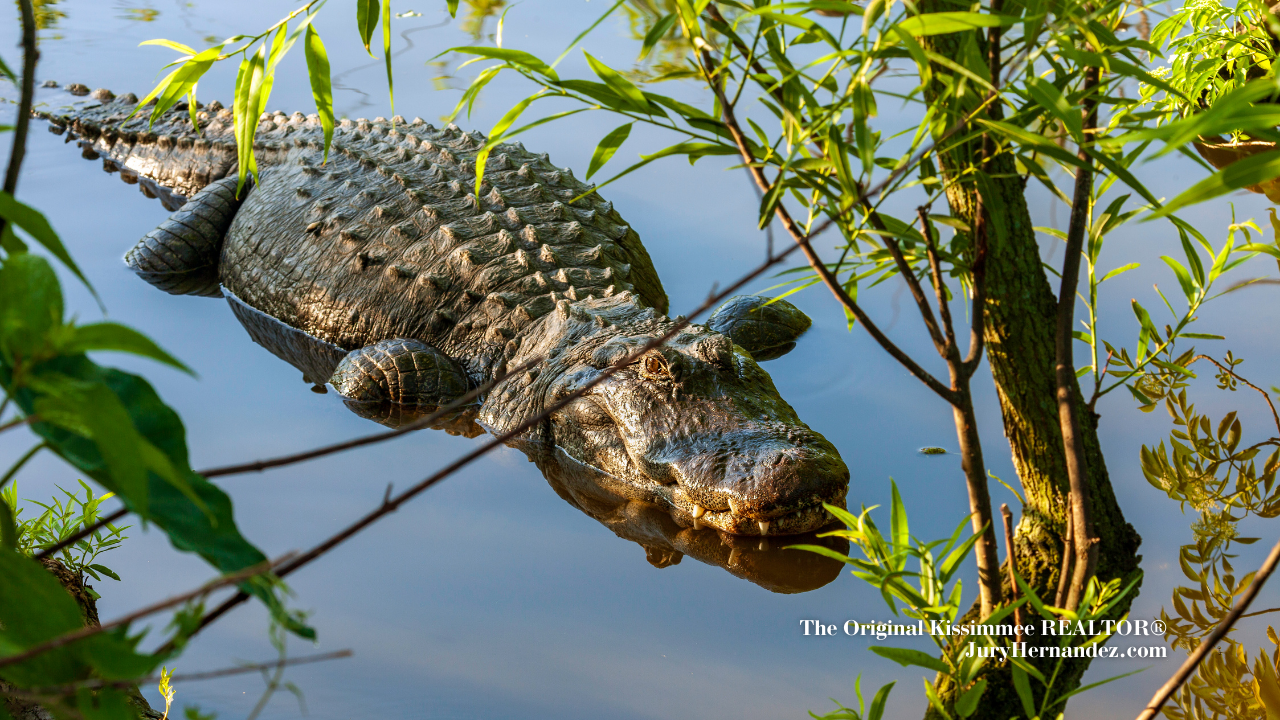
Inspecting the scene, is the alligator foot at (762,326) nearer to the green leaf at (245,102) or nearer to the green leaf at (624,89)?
the green leaf at (245,102)

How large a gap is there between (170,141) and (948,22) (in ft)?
22.7

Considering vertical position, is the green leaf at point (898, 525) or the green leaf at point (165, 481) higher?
the green leaf at point (898, 525)

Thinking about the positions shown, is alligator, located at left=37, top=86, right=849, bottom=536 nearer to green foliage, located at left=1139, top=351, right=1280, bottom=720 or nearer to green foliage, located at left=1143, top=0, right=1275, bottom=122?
green foliage, located at left=1139, top=351, right=1280, bottom=720

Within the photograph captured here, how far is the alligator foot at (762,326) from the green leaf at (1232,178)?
12.3 ft

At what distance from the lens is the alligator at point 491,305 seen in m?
3.53

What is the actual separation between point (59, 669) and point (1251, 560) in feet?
10.2

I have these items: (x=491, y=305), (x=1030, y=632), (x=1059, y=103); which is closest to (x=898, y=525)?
(x=1030, y=632)

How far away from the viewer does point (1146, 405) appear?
139 inches

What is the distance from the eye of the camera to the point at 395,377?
4395 millimetres

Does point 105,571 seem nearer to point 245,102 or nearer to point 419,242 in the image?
point 245,102

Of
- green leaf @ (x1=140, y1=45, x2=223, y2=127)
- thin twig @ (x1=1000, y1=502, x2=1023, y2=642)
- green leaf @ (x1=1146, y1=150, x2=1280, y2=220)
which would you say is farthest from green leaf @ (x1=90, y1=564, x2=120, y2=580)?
green leaf @ (x1=1146, y1=150, x2=1280, y2=220)

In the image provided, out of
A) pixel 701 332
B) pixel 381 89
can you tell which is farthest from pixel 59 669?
pixel 381 89

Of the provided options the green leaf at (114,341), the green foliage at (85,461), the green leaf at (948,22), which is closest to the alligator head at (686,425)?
the green leaf at (948,22)

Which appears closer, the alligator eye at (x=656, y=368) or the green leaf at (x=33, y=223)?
the green leaf at (x=33, y=223)
